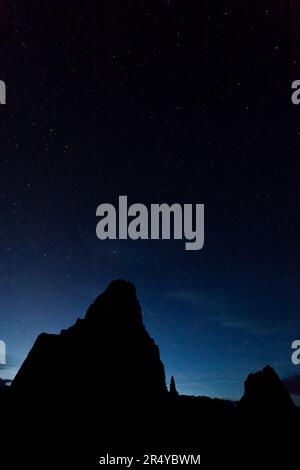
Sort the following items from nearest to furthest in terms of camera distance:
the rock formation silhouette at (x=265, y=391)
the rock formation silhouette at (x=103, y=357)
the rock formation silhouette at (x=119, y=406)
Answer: the rock formation silhouette at (x=119, y=406) < the rock formation silhouette at (x=103, y=357) < the rock formation silhouette at (x=265, y=391)

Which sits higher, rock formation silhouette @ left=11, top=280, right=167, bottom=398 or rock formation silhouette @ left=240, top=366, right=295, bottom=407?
rock formation silhouette @ left=11, top=280, right=167, bottom=398

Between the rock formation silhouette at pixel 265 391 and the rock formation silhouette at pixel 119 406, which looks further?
the rock formation silhouette at pixel 265 391

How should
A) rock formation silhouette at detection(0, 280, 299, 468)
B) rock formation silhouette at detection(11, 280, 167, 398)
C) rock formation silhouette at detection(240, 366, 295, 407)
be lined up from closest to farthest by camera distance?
rock formation silhouette at detection(0, 280, 299, 468), rock formation silhouette at detection(11, 280, 167, 398), rock formation silhouette at detection(240, 366, 295, 407)

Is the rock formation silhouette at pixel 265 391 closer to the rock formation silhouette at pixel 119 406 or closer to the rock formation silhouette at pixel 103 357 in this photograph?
the rock formation silhouette at pixel 119 406

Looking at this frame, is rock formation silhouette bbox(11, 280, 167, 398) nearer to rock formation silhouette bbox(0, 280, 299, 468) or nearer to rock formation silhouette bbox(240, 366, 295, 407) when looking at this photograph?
rock formation silhouette bbox(0, 280, 299, 468)

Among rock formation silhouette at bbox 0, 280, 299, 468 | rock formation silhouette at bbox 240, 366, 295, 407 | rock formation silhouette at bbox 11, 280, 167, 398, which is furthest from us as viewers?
rock formation silhouette at bbox 240, 366, 295, 407

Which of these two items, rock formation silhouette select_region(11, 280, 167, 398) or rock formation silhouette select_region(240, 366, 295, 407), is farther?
rock formation silhouette select_region(240, 366, 295, 407)

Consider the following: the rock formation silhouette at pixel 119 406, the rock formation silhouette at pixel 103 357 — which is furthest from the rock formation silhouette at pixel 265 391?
the rock formation silhouette at pixel 103 357

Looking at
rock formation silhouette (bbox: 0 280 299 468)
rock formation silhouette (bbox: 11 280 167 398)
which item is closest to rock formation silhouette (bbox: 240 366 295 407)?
rock formation silhouette (bbox: 0 280 299 468)

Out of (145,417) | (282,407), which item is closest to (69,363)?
(145,417)

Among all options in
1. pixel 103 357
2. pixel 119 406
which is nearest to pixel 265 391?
pixel 119 406

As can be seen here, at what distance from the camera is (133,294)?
6769 centimetres
